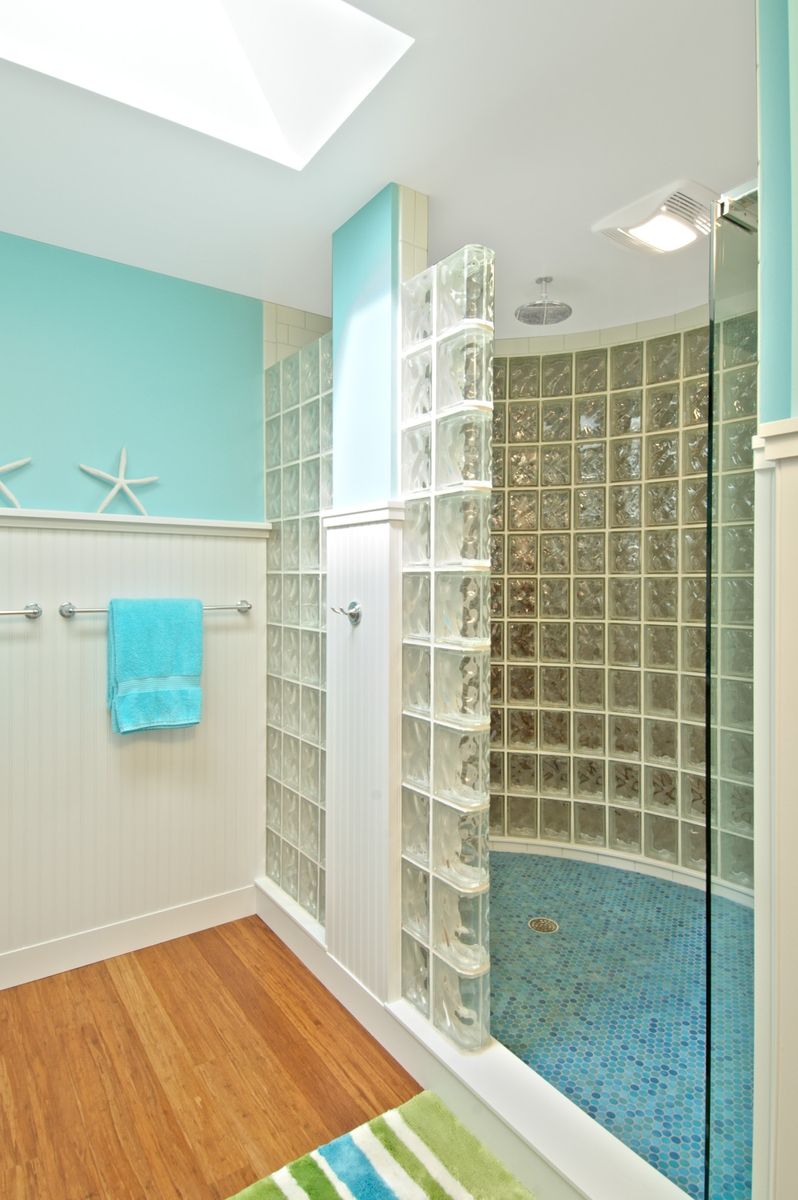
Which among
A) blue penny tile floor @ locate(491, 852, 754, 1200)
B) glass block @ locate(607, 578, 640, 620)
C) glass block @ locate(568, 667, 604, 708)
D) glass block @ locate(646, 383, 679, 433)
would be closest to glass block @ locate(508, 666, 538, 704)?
glass block @ locate(568, 667, 604, 708)

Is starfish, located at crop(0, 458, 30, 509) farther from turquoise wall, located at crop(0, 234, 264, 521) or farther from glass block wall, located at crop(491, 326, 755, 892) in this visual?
glass block wall, located at crop(491, 326, 755, 892)

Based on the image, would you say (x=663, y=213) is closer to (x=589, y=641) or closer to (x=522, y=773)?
(x=589, y=641)

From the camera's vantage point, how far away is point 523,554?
9.80ft

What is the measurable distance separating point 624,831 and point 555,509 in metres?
1.43

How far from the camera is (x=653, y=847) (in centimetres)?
273

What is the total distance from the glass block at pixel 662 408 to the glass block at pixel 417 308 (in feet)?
4.68

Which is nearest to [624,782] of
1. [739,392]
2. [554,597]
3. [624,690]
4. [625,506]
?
[624,690]

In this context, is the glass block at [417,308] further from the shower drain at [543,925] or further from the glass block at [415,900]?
the shower drain at [543,925]

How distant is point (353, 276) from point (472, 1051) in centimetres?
201

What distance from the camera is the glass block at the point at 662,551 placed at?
8.71 ft

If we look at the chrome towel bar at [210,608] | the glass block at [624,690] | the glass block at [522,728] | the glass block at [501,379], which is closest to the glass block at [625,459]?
the glass block at [501,379]

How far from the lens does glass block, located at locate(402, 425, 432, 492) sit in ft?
5.34

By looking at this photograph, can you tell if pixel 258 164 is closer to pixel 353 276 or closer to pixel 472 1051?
pixel 353 276

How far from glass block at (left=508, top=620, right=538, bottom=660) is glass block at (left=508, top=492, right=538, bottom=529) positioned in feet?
1.45
